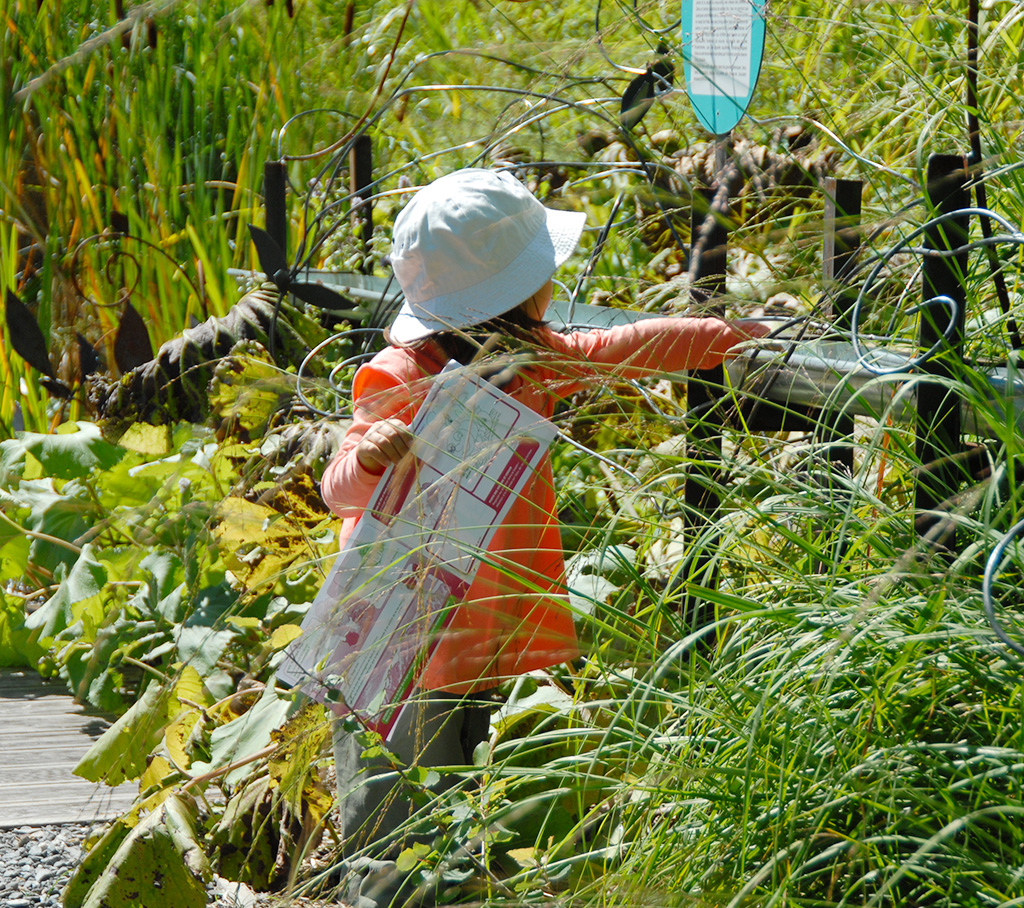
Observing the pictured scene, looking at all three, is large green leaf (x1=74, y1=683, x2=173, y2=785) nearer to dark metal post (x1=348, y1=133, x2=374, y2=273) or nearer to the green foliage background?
the green foliage background

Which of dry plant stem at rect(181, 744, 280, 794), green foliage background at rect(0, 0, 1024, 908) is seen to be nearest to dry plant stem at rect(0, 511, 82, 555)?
green foliage background at rect(0, 0, 1024, 908)

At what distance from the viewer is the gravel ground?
6.42ft

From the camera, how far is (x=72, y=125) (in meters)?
4.88

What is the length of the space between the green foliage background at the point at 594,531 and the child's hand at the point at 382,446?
0.14 m

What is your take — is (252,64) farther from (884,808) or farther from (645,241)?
(884,808)

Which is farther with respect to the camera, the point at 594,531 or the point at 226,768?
the point at 226,768

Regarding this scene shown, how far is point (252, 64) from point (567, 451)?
11.2 feet

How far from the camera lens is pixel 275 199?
11.7 ft

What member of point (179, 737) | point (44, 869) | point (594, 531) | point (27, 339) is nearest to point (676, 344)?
point (594, 531)

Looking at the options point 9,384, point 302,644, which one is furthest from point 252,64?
point 302,644

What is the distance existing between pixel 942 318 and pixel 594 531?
1.64 feet

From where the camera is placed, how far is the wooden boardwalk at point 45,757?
2268mm

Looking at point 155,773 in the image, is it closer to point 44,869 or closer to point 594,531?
point 44,869

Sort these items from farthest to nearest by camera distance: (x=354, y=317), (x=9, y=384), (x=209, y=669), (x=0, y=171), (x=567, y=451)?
(x=0, y=171) < (x=9, y=384) < (x=354, y=317) < (x=567, y=451) < (x=209, y=669)
